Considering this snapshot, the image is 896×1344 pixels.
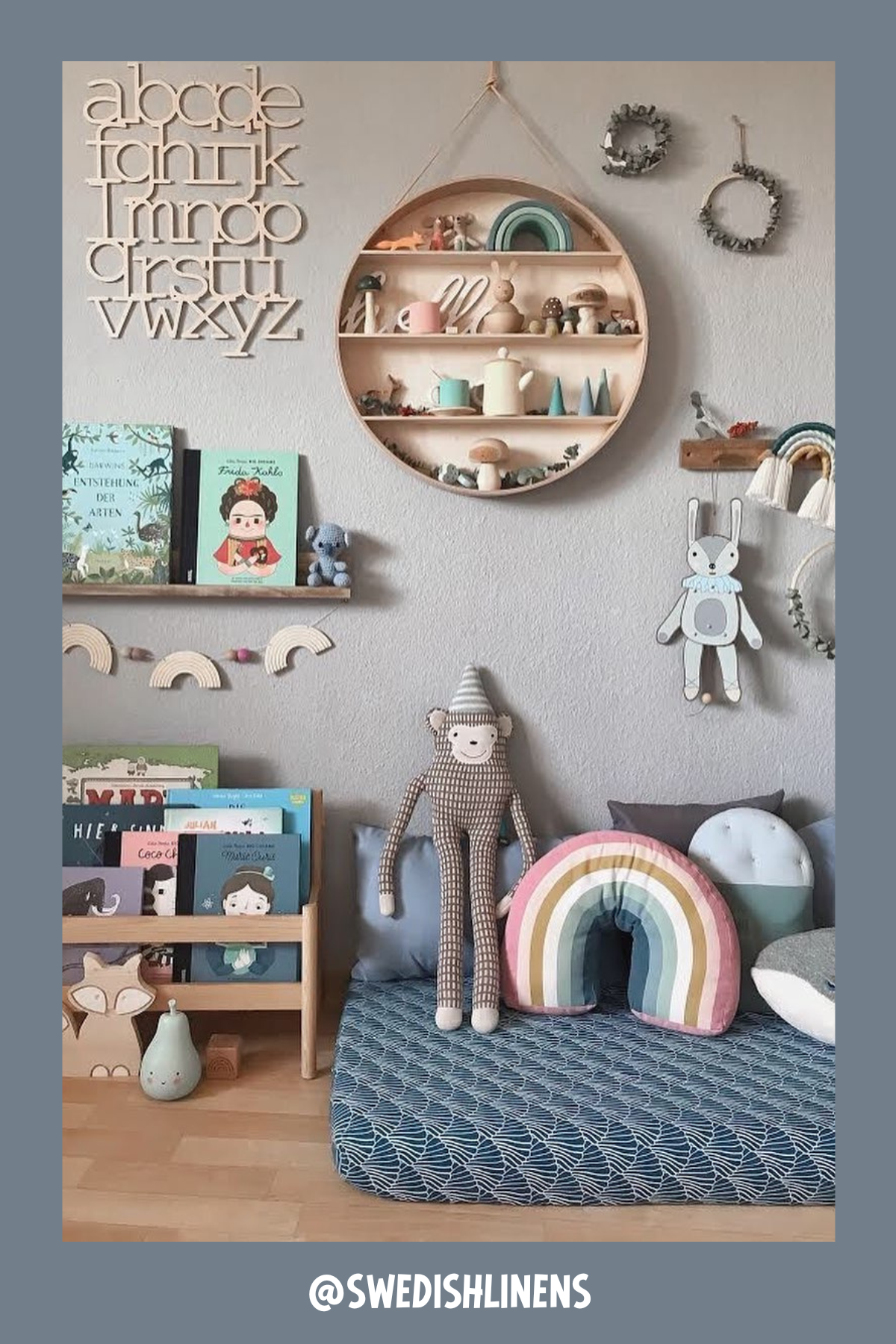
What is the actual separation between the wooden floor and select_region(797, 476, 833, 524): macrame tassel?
1.12 m

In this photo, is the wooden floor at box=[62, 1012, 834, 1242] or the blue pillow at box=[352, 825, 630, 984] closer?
the wooden floor at box=[62, 1012, 834, 1242]

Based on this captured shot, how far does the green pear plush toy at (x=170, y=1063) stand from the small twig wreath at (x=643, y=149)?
181 cm

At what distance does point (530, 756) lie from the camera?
7.80 ft

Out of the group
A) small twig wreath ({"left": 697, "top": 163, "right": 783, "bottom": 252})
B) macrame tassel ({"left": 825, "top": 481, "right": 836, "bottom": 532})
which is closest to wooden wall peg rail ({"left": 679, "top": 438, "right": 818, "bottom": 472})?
macrame tassel ({"left": 825, "top": 481, "right": 836, "bottom": 532})

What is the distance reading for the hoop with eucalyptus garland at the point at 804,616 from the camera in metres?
2.24

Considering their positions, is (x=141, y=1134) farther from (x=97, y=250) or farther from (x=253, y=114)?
(x=253, y=114)

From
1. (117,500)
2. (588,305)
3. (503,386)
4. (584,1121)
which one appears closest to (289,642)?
(117,500)

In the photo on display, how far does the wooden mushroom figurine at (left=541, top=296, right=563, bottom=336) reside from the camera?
2.24m

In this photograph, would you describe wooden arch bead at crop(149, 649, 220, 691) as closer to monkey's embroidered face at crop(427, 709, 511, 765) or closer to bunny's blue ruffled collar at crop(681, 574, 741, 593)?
monkey's embroidered face at crop(427, 709, 511, 765)

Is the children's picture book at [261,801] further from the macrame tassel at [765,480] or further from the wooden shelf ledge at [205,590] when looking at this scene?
the macrame tassel at [765,480]

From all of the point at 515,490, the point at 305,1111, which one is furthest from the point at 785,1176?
the point at 515,490

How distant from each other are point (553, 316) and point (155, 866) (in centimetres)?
131

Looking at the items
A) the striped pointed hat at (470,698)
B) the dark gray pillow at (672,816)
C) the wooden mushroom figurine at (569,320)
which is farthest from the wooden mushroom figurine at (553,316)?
the dark gray pillow at (672,816)

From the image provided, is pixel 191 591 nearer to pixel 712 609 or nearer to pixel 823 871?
pixel 712 609
